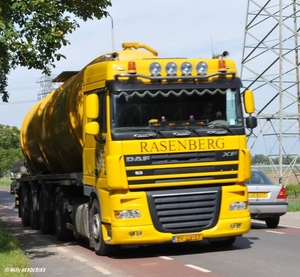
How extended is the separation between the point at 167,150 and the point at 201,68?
1.60 metres

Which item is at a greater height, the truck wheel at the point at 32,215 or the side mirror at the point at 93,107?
the side mirror at the point at 93,107

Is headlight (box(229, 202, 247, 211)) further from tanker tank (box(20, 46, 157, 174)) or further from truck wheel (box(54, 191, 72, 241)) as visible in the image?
truck wheel (box(54, 191, 72, 241))

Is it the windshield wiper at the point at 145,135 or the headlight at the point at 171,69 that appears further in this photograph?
the headlight at the point at 171,69

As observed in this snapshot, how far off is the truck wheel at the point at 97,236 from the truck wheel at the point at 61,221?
3247 mm

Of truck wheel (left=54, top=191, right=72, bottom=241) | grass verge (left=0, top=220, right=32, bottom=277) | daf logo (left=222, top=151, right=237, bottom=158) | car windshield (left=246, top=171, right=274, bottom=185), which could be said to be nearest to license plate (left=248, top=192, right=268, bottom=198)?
car windshield (left=246, top=171, right=274, bottom=185)

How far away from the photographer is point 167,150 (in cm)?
1247

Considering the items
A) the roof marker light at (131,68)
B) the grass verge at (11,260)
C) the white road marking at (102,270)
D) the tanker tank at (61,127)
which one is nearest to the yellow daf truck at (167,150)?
the roof marker light at (131,68)

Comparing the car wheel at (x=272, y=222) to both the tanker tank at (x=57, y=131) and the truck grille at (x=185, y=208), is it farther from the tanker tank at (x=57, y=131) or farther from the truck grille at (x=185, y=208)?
the truck grille at (x=185, y=208)

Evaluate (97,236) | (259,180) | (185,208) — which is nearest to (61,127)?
(97,236)

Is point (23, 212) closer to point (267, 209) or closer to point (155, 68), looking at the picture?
point (267, 209)

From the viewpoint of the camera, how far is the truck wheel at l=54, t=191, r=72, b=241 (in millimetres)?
17125

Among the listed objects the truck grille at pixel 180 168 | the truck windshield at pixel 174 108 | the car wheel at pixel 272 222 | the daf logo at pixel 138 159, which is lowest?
the car wheel at pixel 272 222

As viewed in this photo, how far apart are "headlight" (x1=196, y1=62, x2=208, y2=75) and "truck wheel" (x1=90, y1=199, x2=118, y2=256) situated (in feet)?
9.64

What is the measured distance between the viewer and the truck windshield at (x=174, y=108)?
12578 mm
